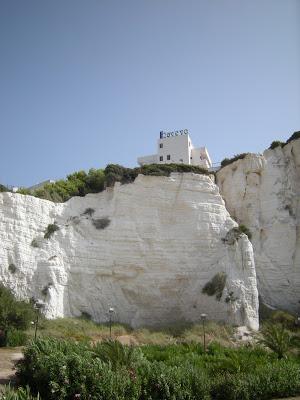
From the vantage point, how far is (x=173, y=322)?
29578 millimetres

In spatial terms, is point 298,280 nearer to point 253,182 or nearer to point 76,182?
point 253,182

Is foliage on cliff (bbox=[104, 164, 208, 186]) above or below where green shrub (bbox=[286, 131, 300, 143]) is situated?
below

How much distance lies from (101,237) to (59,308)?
5.80 meters

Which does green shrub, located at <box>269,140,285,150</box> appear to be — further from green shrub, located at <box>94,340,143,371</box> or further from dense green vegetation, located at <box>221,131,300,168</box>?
green shrub, located at <box>94,340,143,371</box>

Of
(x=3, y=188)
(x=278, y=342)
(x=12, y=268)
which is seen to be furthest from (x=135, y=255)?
(x=278, y=342)

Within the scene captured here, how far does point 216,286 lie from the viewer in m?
29.6

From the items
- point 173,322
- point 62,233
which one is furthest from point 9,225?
→ point 173,322

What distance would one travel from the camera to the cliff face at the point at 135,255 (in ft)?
91.4

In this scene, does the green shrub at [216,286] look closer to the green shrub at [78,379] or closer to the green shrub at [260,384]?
the green shrub at [260,384]

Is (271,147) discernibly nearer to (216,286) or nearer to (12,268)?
(216,286)

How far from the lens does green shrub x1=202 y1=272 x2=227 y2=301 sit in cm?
2935

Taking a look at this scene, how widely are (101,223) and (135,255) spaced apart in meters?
3.29

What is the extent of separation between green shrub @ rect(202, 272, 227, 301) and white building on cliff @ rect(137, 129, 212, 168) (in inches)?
874

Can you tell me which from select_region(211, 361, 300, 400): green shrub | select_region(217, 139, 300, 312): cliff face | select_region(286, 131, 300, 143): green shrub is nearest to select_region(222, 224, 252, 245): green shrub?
select_region(217, 139, 300, 312): cliff face
